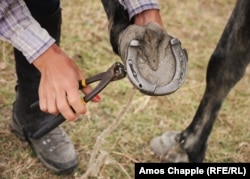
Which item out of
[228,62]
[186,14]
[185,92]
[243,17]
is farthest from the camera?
[186,14]

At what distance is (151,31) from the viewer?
52.2 inches

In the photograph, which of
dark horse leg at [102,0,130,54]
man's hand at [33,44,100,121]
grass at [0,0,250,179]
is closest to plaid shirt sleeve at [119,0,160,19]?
dark horse leg at [102,0,130,54]

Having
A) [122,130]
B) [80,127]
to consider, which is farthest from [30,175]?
[122,130]

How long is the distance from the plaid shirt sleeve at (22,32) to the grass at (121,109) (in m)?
0.53

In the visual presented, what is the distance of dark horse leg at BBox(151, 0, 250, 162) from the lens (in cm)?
194

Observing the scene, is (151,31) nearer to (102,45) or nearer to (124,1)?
(124,1)

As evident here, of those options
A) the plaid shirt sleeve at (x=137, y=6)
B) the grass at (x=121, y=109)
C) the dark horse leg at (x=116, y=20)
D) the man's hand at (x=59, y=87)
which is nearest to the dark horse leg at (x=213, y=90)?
the grass at (x=121, y=109)

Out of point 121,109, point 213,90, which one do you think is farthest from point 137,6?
point 121,109

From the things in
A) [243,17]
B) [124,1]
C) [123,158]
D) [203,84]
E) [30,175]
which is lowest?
[203,84]

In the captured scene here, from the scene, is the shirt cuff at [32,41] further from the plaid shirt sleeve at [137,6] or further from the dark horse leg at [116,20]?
the plaid shirt sleeve at [137,6]

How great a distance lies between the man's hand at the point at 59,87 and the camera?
131 centimetres

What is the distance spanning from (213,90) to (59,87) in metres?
0.99

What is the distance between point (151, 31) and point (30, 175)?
3.25ft

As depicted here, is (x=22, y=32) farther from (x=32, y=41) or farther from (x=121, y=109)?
(x=121, y=109)
